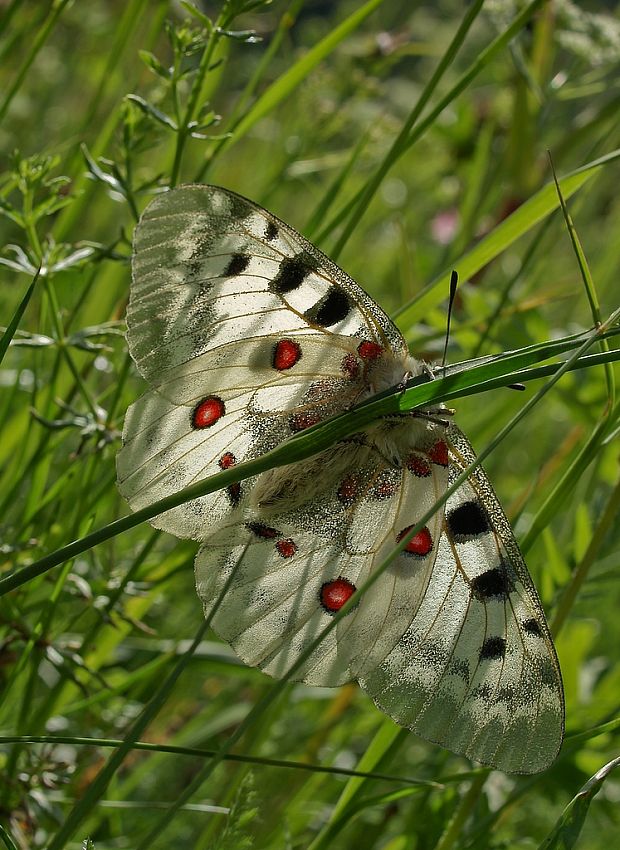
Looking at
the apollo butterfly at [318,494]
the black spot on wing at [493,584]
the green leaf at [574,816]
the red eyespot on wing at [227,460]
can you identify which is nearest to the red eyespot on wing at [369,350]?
the apollo butterfly at [318,494]

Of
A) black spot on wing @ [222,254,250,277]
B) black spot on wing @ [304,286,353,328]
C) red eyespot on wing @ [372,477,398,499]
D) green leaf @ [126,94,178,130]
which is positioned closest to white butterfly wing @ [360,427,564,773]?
red eyespot on wing @ [372,477,398,499]

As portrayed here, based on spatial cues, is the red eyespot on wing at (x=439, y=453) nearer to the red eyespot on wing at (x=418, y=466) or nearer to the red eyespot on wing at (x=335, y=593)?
the red eyespot on wing at (x=418, y=466)

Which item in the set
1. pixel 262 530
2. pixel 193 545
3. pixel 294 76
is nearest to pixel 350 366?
pixel 262 530

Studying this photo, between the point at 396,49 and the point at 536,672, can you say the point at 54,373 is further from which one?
the point at 396,49

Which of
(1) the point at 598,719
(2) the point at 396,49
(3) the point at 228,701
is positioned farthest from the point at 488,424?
(2) the point at 396,49

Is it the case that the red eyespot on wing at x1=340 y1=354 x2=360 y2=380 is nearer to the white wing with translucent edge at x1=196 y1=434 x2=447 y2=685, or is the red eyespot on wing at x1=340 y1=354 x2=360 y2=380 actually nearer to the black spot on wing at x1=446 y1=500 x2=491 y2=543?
the white wing with translucent edge at x1=196 y1=434 x2=447 y2=685

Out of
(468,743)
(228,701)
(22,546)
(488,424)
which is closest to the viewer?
(468,743)
